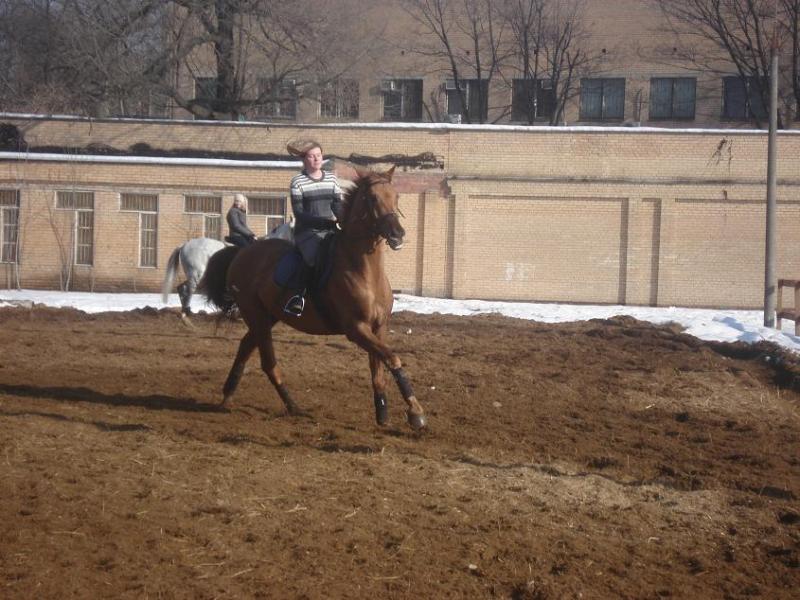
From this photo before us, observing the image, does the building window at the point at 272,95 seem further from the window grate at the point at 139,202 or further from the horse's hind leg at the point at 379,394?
the horse's hind leg at the point at 379,394

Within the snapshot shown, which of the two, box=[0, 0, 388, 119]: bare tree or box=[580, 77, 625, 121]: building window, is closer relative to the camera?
box=[0, 0, 388, 119]: bare tree

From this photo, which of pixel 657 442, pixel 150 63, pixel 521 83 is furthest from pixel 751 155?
pixel 657 442

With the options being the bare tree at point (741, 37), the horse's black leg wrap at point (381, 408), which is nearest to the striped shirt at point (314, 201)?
the horse's black leg wrap at point (381, 408)

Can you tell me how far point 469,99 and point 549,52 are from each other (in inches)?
168

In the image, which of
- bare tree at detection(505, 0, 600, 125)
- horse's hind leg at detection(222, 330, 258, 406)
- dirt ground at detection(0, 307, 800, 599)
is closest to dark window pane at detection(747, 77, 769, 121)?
bare tree at detection(505, 0, 600, 125)

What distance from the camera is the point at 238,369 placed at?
10172 mm

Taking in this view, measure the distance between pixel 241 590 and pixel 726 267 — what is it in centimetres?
2734

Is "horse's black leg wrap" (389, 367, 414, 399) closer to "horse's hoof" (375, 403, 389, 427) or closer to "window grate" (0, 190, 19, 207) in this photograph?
"horse's hoof" (375, 403, 389, 427)

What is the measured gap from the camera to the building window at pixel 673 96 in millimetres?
43500

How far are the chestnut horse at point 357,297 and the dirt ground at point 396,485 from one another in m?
0.45

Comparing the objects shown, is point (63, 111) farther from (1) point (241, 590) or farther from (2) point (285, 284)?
(1) point (241, 590)

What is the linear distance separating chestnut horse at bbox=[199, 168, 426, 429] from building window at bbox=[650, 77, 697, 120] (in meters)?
36.9

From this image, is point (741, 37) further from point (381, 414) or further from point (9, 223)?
point (381, 414)

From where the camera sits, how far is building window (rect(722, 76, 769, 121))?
42844mm
